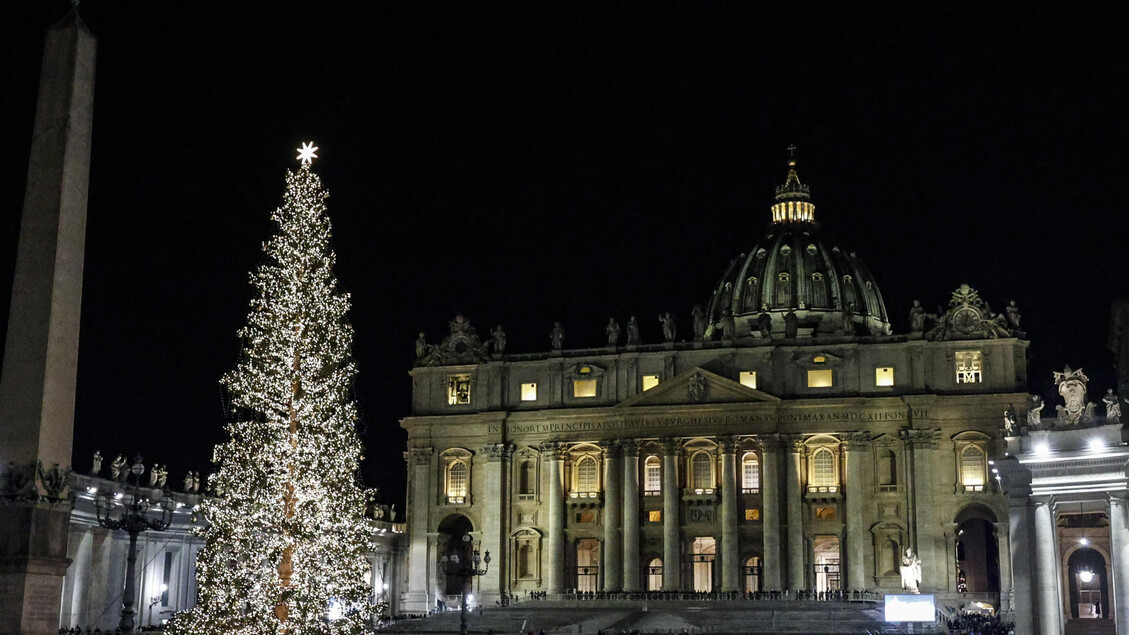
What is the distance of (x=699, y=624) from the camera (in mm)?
69312

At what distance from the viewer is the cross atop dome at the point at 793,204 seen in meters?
122

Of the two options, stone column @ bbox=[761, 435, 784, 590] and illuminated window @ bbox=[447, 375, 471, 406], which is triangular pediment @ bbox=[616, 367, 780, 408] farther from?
illuminated window @ bbox=[447, 375, 471, 406]

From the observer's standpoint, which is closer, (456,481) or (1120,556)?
(1120,556)

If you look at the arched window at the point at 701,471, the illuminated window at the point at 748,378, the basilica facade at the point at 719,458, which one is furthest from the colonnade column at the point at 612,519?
the illuminated window at the point at 748,378

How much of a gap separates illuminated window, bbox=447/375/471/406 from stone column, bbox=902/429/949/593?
30.6 meters

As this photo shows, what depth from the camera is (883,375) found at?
89000mm

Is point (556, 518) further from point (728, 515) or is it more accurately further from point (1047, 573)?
point (1047, 573)

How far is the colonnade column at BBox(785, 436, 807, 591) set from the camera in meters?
86.3

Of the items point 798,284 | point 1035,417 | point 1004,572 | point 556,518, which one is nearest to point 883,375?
point 1004,572

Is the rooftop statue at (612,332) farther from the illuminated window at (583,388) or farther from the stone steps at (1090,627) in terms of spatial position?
the stone steps at (1090,627)

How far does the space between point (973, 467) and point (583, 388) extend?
2626 cm

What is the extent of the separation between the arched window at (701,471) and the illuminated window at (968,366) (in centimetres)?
1710

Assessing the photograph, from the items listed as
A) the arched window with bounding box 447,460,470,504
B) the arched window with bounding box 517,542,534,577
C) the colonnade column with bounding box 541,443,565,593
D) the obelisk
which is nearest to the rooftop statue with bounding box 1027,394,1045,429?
the obelisk

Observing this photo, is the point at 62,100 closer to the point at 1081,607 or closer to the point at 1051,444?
the point at 1051,444
